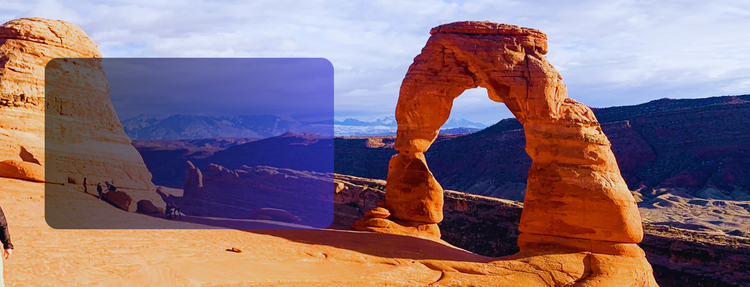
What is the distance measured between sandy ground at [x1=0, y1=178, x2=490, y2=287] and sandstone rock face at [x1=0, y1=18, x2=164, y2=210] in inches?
51.2

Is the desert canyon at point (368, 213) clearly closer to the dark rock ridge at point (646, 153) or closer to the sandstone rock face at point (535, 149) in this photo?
the sandstone rock face at point (535, 149)

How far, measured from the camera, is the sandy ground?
33.6ft

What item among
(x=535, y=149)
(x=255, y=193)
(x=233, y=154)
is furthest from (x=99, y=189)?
(x=233, y=154)

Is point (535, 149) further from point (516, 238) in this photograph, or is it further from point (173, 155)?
point (173, 155)

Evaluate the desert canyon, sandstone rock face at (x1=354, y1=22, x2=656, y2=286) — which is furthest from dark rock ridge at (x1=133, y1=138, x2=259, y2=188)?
sandstone rock face at (x1=354, y1=22, x2=656, y2=286)

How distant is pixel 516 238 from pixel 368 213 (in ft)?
51.7

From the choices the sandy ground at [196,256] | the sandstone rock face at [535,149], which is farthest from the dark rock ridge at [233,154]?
the sandy ground at [196,256]

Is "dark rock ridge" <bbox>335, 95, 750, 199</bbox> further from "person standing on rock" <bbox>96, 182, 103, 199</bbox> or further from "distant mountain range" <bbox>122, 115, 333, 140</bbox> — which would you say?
"person standing on rock" <bbox>96, 182, 103, 199</bbox>

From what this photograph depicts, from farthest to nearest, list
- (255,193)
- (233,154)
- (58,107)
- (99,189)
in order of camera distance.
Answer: (233,154), (255,193), (99,189), (58,107)

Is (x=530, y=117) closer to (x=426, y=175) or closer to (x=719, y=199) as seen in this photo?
(x=426, y=175)

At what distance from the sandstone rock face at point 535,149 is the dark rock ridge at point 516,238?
13.7 metres

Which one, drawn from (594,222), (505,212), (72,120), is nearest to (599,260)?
(594,222)

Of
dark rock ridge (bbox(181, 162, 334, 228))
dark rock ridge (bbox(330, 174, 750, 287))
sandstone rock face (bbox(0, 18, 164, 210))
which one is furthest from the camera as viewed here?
dark rock ridge (bbox(181, 162, 334, 228))

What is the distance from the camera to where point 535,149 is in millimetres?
16328
